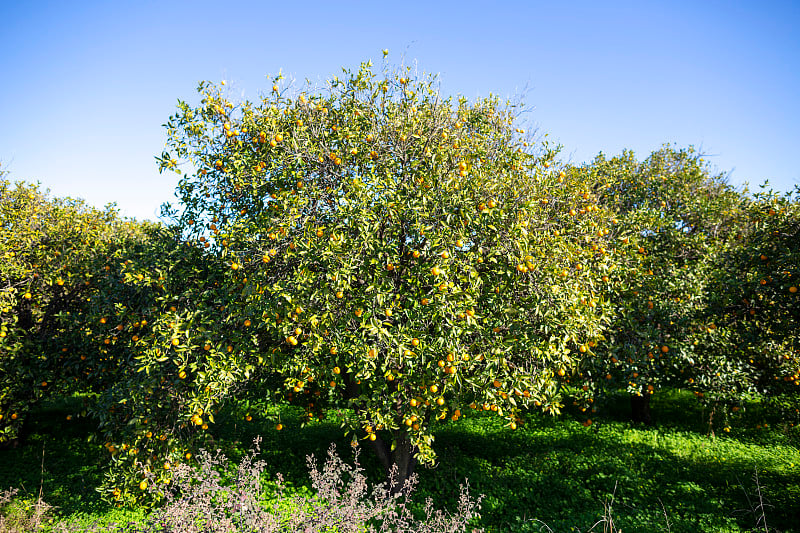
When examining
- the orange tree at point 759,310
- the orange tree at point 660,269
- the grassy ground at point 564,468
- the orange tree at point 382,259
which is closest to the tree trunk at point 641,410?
the orange tree at point 660,269

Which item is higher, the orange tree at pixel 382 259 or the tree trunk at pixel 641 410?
the orange tree at pixel 382 259

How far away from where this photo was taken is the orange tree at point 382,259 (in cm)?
488

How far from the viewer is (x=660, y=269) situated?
8.88 m

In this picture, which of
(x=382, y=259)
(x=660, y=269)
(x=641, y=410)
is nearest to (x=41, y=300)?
(x=382, y=259)

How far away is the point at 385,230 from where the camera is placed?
524cm

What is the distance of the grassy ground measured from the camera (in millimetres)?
6395

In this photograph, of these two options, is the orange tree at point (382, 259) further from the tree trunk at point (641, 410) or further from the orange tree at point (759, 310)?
the tree trunk at point (641, 410)

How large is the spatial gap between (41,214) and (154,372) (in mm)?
5968

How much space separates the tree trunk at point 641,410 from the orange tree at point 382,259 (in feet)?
21.5

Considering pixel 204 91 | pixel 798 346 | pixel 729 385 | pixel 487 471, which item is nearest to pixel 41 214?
pixel 204 91

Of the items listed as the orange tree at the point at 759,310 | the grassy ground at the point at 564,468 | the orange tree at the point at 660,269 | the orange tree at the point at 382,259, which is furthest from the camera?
the orange tree at the point at 660,269

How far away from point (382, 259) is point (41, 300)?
6.47 metres

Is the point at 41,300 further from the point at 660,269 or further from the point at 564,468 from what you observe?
the point at 660,269

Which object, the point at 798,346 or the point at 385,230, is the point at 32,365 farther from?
the point at 798,346
